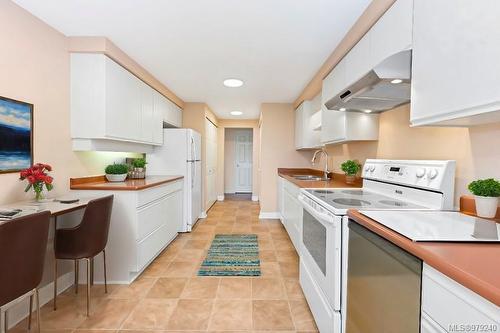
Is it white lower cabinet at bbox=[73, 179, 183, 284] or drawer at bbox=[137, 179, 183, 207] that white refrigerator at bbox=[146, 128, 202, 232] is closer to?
drawer at bbox=[137, 179, 183, 207]

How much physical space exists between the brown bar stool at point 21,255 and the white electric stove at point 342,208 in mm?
1631

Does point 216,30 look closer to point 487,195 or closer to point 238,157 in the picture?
point 487,195

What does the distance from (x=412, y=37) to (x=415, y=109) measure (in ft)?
1.23

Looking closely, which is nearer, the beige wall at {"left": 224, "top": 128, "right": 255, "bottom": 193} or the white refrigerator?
the white refrigerator

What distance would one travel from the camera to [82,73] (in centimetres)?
243

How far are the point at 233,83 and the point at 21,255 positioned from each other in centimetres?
301

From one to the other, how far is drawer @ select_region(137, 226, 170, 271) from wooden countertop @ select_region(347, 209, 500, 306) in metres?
2.31

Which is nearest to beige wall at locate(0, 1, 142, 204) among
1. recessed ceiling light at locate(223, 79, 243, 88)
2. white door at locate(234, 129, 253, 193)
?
recessed ceiling light at locate(223, 79, 243, 88)

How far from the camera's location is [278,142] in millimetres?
4992

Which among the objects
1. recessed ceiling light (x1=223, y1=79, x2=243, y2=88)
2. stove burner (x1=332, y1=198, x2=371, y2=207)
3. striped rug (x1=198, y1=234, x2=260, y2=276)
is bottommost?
striped rug (x1=198, y1=234, x2=260, y2=276)

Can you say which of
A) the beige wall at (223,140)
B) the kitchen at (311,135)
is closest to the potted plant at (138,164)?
the kitchen at (311,135)

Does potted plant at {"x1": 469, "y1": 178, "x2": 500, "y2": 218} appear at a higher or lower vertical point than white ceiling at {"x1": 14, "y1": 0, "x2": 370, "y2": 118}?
lower

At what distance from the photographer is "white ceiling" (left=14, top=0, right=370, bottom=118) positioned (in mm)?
1858

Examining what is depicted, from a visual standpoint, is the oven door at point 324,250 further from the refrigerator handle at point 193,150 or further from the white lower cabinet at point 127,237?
the refrigerator handle at point 193,150
